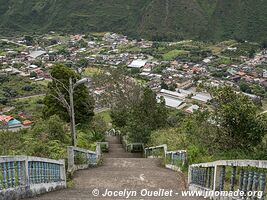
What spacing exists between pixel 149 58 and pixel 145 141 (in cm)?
6423

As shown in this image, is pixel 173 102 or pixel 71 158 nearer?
pixel 71 158

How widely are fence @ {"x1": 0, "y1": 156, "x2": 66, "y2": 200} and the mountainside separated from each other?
310ft

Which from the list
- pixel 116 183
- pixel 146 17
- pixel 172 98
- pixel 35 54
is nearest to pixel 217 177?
pixel 116 183

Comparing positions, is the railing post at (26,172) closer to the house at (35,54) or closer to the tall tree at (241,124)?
the tall tree at (241,124)

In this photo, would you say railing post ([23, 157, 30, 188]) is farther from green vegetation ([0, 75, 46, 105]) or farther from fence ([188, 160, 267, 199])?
green vegetation ([0, 75, 46, 105])

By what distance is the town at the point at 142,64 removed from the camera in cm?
5366

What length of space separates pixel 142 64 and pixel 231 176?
70931 mm

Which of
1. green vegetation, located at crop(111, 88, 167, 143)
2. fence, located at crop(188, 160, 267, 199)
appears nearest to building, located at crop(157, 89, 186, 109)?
green vegetation, located at crop(111, 88, 167, 143)

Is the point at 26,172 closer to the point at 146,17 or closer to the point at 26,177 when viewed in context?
the point at 26,177

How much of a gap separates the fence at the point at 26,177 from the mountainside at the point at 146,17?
310 ft

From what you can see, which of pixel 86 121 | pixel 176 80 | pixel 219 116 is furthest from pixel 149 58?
pixel 219 116

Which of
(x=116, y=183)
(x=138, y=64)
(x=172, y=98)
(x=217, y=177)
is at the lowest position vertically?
(x=116, y=183)

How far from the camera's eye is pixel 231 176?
5.41 meters

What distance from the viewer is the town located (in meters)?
53.7
